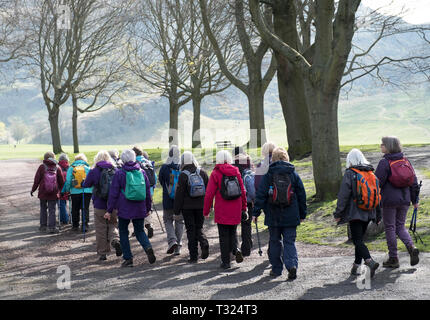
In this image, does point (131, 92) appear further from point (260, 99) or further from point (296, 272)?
point (296, 272)

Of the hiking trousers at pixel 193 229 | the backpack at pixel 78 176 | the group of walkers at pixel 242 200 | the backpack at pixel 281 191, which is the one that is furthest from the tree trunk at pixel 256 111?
the backpack at pixel 281 191

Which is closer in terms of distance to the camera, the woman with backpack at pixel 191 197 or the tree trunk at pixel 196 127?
the woman with backpack at pixel 191 197

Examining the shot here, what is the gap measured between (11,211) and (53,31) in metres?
23.3

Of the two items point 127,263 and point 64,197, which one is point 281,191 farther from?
point 64,197

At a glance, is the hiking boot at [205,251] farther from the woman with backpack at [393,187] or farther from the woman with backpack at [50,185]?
the woman with backpack at [50,185]

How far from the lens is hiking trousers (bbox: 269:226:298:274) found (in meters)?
7.78

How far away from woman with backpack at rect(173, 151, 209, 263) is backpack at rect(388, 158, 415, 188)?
9.66 ft

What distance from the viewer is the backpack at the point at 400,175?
7.97 meters

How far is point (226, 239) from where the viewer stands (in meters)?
8.80

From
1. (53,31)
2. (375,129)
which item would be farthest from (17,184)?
(375,129)

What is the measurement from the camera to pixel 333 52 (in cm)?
1263

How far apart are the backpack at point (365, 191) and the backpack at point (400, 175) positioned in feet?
1.77

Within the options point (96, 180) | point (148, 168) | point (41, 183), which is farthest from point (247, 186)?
point (41, 183)
